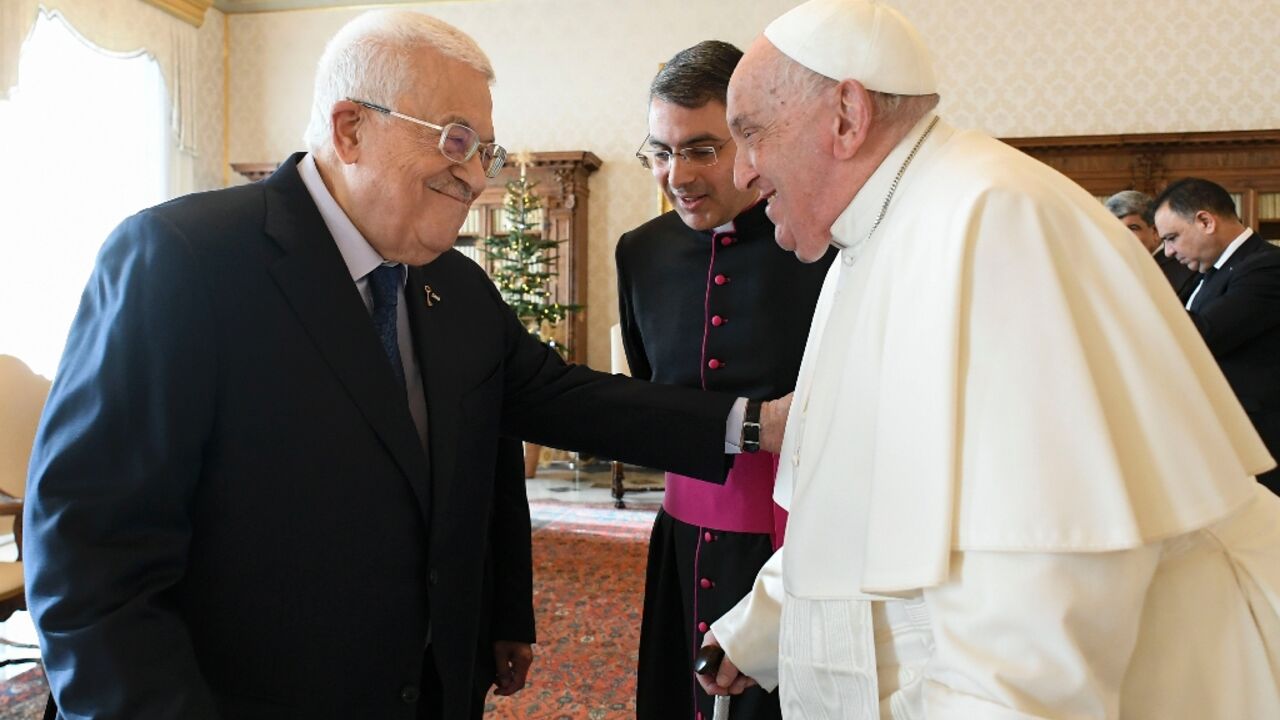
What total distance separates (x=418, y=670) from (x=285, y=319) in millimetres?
590

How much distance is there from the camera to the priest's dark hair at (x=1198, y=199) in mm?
4641

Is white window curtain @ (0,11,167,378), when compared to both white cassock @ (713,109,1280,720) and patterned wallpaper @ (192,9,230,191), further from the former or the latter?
white cassock @ (713,109,1280,720)

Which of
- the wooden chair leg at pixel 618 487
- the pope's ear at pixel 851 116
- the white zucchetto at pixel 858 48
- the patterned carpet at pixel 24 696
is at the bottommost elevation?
the patterned carpet at pixel 24 696

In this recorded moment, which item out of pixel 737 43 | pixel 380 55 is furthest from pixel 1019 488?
pixel 737 43

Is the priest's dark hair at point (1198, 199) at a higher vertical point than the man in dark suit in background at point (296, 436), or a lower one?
higher

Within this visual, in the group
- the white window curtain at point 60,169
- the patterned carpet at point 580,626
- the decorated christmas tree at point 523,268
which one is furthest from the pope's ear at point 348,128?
the white window curtain at point 60,169

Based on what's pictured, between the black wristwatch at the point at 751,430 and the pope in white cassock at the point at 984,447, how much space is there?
571mm

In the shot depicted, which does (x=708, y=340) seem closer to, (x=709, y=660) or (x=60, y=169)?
(x=709, y=660)

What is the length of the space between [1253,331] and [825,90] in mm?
3904

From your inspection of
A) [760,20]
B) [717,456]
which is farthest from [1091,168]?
[717,456]

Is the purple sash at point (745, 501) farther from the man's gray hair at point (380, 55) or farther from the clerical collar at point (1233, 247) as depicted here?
the clerical collar at point (1233, 247)

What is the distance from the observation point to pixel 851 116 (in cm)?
137

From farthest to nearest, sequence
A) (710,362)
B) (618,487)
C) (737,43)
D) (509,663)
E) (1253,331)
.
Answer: (737,43) → (618,487) → (1253,331) → (710,362) → (509,663)

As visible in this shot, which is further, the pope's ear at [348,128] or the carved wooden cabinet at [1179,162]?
the carved wooden cabinet at [1179,162]
